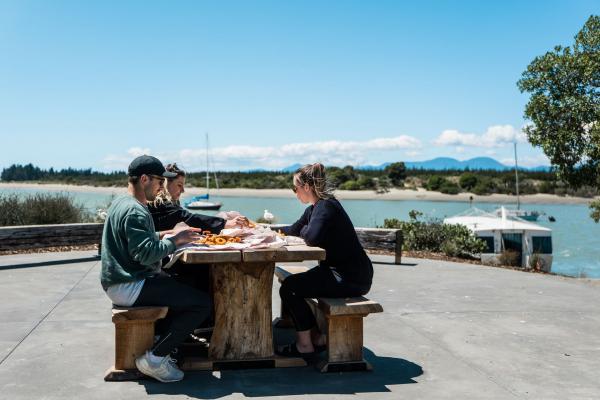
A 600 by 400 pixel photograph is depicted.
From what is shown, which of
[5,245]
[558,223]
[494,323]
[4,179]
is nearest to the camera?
[494,323]

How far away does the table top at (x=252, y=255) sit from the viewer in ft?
14.8

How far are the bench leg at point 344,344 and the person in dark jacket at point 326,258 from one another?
0.76ft

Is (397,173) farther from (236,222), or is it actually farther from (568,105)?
(236,222)

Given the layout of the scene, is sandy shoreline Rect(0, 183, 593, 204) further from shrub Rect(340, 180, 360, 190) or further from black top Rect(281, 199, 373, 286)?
black top Rect(281, 199, 373, 286)

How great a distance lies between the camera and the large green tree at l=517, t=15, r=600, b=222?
12.4 meters

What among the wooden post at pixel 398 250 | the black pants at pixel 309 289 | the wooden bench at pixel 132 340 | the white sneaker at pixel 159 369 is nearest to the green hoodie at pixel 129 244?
the wooden bench at pixel 132 340

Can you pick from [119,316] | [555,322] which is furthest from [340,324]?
[555,322]

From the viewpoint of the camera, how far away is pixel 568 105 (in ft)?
41.4

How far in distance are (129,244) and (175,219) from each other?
1610mm

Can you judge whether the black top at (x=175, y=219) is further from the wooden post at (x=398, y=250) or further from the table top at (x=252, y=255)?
the wooden post at (x=398, y=250)

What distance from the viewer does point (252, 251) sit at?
464cm

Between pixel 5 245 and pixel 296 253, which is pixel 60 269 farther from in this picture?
pixel 296 253

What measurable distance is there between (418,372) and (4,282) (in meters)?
6.50

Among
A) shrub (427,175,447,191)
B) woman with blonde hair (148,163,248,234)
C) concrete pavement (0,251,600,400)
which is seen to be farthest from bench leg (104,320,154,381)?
shrub (427,175,447,191)
